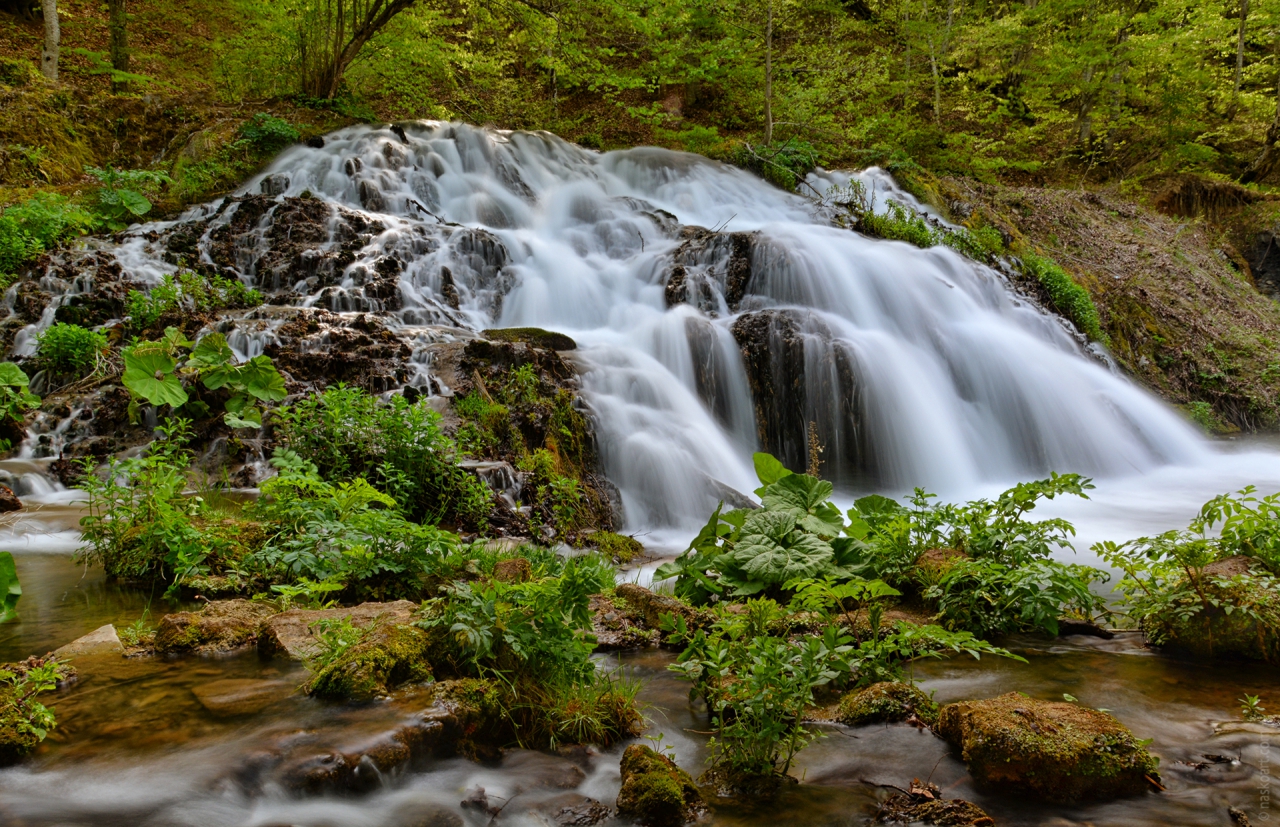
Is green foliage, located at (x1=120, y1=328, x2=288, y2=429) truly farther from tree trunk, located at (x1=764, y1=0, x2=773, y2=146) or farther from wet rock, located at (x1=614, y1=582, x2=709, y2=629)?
tree trunk, located at (x1=764, y1=0, x2=773, y2=146)

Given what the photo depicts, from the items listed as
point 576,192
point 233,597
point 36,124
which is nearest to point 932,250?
point 576,192

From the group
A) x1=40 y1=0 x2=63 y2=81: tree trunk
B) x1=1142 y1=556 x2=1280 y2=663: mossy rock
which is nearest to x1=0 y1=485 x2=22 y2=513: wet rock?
x1=1142 y1=556 x2=1280 y2=663: mossy rock

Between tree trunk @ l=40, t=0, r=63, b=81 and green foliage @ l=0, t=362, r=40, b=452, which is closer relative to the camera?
green foliage @ l=0, t=362, r=40, b=452

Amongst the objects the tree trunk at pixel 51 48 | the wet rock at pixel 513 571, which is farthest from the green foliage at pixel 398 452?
the tree trunk at pixel 51 48

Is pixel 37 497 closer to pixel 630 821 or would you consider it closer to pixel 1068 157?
pixel 630 821

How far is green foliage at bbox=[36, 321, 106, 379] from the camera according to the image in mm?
7020

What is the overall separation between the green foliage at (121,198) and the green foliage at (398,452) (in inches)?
285

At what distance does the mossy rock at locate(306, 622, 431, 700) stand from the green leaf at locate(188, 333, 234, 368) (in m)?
4.32

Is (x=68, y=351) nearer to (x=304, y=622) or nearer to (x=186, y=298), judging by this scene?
(x=186, y=298)

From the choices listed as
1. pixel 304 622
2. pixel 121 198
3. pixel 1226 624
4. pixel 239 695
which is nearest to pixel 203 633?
pixel 304 622

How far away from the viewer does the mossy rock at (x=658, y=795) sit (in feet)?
6.57

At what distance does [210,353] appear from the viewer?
19.5ft

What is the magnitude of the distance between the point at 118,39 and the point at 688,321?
14.1 m

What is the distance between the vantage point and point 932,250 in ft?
40.4
